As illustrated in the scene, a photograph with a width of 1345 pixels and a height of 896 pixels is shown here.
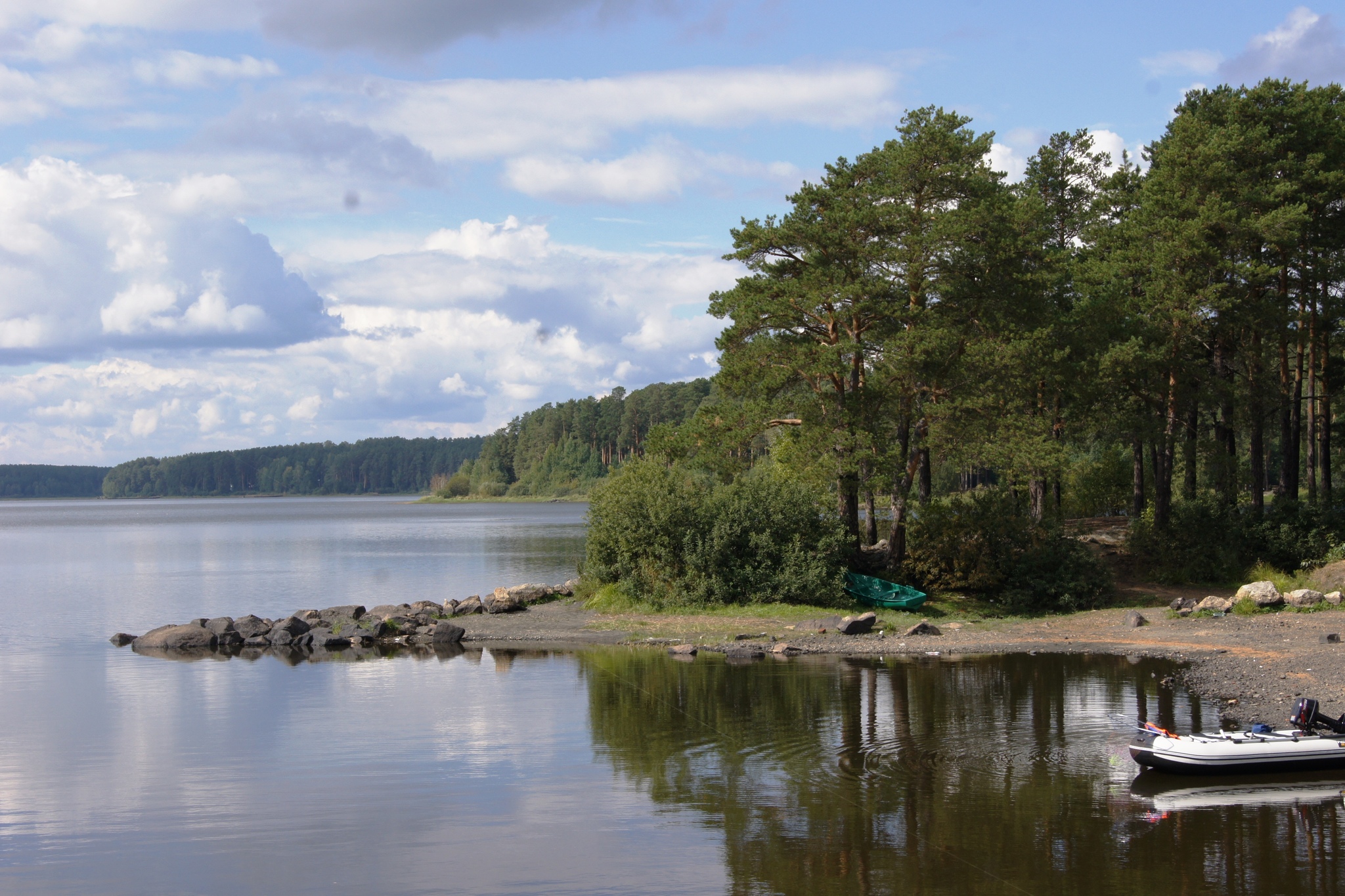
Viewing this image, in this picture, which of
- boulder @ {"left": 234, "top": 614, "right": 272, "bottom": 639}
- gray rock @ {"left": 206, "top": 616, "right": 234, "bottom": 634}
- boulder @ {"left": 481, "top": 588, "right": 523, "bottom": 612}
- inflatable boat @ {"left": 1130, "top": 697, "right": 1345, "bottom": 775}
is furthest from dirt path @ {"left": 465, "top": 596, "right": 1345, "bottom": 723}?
gray rock @ {"left": 206, "top": 616, "right": 234, "bottom": 634}

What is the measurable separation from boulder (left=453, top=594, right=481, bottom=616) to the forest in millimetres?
4369

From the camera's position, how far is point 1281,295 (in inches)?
1346

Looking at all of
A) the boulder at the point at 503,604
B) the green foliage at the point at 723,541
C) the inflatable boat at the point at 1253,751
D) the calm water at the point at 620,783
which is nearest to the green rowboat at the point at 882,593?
the green foliage at the point at 723,541

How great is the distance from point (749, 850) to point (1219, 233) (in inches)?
1121

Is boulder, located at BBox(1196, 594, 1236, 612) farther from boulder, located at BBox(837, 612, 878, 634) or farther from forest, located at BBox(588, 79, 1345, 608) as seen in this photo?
boulder, located at BBox(837, 612, 878, 634)

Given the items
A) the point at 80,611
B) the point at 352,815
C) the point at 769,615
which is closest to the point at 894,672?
the point at 769,615

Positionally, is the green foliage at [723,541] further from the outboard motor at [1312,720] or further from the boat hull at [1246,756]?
the outboard motor at [1312,720]

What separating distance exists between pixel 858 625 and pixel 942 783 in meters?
12.7

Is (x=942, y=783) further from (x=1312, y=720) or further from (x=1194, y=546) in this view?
(x=1194, y=546)

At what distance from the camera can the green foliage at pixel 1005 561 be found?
30844 millimetres

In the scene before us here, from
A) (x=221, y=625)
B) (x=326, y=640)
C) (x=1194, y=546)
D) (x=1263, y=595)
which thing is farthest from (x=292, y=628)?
(x=1194, y=546)

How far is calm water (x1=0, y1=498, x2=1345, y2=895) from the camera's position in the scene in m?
11.6

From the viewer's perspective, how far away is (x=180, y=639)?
97.0ft

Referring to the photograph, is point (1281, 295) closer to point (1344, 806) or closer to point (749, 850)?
point (1344, 806)
